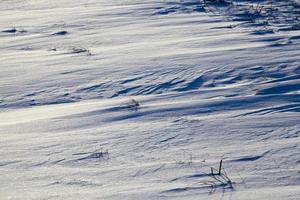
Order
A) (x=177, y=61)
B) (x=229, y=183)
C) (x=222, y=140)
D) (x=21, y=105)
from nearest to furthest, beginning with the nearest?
(x=229, y=183) < (x=222, y=140) < (x=21, y=105) < (x=177, y=61)

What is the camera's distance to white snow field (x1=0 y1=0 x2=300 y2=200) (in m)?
2.41

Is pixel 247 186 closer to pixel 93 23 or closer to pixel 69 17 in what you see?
pixel 93 23

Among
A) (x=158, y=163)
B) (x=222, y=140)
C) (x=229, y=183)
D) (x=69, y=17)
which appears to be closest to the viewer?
(x=229, y=183)

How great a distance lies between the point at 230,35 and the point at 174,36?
539mm

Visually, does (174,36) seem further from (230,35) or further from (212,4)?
(212,4)

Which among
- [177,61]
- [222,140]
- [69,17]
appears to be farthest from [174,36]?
[222,140]

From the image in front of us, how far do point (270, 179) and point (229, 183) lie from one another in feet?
0.57

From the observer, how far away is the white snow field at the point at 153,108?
7.92ft

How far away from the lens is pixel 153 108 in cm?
340

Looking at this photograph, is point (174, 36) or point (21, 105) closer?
point (21, 105)

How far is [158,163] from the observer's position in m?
2.60

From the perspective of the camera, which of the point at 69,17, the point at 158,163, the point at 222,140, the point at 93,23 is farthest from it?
the point at 69,17

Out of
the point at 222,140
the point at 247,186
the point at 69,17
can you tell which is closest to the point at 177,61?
the point at 222,140

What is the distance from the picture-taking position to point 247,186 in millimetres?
2330
